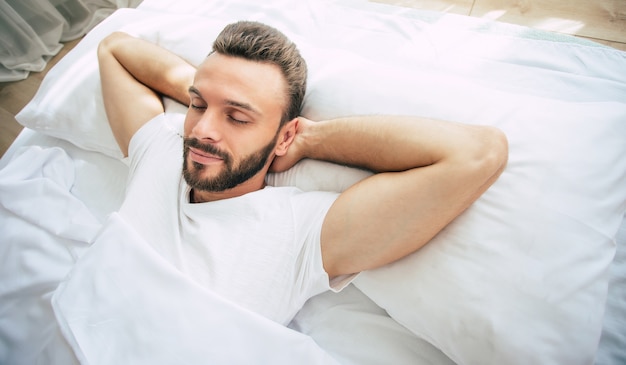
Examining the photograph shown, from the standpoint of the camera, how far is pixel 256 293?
2.53 ft

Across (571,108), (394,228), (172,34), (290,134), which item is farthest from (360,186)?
(172,34)

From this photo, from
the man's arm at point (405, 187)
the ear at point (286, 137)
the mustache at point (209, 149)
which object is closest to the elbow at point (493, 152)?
the man's arm at point (405, 187)

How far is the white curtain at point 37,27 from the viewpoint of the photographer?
6.39 feet

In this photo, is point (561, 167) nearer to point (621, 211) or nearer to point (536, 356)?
point (621, 211)

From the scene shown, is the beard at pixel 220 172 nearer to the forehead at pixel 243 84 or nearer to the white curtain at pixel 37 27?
the forehead at pixel 243 84

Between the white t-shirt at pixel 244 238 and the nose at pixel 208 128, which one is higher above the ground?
the nose at pixel 208 128

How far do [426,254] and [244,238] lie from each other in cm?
43

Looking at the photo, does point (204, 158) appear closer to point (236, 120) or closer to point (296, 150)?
point (236, 120)

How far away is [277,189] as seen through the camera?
2.94 ft

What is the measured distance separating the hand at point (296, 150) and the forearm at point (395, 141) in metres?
0.02

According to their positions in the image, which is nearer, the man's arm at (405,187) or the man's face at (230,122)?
the man's arm at (405,187)

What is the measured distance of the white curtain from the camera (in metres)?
1.95

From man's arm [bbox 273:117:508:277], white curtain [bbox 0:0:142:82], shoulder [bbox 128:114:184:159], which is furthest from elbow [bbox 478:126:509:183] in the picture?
white curtain [bbox 0:0:142:82]

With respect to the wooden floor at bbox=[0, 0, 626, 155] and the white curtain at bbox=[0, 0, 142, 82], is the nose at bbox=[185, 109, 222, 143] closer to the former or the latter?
the wooden floor at bbox=[0, 0, 626, 155]
